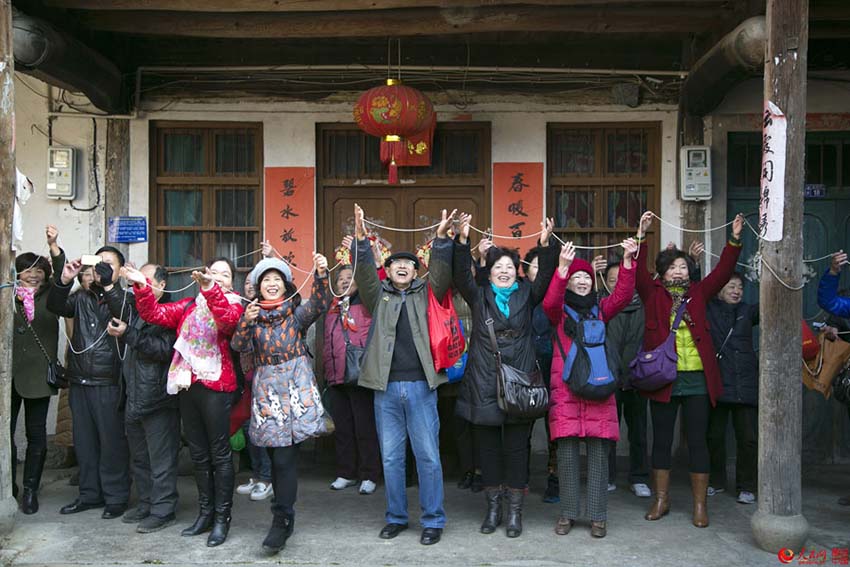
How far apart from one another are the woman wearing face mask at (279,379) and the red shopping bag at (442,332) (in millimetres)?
688

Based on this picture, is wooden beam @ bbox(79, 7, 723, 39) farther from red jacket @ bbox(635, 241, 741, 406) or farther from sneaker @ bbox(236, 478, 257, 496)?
sneaker @ bbox(236, 478, 257, 496)

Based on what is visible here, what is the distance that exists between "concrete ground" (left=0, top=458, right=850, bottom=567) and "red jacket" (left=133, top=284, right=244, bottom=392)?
1056mm

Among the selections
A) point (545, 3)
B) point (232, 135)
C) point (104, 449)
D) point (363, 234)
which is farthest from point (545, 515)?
point (232, 135)

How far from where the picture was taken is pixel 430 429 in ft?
18.3

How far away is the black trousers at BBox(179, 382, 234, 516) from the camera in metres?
5.45

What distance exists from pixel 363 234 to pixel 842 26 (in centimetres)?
436

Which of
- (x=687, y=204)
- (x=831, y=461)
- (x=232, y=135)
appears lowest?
(x=831, y=461)

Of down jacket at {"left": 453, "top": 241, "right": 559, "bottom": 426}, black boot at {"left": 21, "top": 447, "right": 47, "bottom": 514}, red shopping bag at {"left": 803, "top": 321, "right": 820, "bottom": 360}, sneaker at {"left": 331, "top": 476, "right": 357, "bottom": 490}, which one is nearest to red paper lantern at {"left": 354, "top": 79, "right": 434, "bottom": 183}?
down jacket at {"left": 453, "top": 241, "right": 559, "bottom": 426}

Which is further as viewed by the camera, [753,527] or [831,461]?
[831,461]

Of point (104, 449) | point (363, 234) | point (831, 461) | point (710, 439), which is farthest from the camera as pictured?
point (831, 461)

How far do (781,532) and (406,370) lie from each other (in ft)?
8.09

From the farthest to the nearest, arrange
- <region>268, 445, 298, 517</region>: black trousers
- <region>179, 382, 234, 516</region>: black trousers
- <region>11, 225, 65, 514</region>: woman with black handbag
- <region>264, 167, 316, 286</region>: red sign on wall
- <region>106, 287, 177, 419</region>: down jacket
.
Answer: <region>264, 167, 316, 286</region>: red sign on wall < <region>11, 225, 65, 514</region>: woman with black handbag < <region>106, 287, 177, 419</region>: down jacket < <region>179, 382, 234, 516</region>: black trousers < <region>268, 445, 298, 517</region>: black trousers

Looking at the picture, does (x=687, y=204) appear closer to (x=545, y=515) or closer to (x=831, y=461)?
(x=831, y=461)

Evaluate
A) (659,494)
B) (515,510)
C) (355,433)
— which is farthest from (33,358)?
(659,494)
